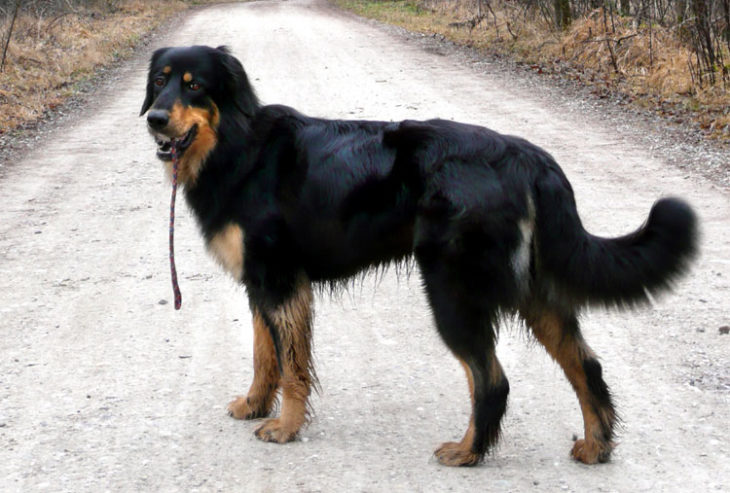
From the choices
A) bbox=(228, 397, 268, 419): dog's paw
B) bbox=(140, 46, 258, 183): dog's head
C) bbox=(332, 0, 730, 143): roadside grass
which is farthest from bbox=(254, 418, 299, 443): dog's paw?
bbox=(332, 0, 730, 143): roadside grass

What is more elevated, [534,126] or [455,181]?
[455,181]

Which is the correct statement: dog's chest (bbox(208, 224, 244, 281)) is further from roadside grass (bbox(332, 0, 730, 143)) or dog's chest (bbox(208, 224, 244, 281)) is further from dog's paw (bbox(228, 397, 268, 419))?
roadside grass (bbox(332, 0, 730, 143))

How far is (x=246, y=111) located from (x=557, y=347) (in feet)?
6.23

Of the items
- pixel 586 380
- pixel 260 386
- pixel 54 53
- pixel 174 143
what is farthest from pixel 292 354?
pixel 54 53

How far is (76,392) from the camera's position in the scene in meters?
4.89

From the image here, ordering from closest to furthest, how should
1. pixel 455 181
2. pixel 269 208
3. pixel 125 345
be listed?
1. pixel 455 181
2. pixel 269 208
3. pixel 125 345

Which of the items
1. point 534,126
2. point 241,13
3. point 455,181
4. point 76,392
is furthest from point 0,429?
point 241,13

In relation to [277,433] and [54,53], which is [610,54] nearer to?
[54,53]

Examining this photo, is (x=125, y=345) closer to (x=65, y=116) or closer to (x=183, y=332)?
(x=183, y=332)

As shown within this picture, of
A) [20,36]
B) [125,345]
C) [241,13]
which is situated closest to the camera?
[125,345]

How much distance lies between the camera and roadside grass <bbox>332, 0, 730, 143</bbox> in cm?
1206

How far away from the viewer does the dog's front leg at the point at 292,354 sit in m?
4.32

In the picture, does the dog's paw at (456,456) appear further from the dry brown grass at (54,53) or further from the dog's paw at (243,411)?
the dry brown grass at (54,53)

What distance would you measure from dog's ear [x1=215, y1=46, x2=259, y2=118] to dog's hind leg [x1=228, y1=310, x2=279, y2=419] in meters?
1.11
